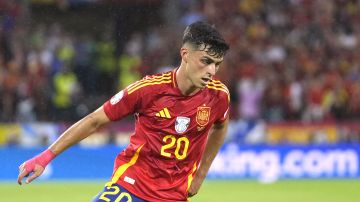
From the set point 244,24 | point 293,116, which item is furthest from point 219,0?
point 293,116

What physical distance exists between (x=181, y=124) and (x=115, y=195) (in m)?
0.63

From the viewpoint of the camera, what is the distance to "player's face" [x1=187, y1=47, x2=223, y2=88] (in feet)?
17.5

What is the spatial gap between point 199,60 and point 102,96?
12.2 meters

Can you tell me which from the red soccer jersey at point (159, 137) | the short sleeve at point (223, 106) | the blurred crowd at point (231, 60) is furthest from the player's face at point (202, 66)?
the blurred crowd at point (231, 60)

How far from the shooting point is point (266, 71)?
58.5 feet

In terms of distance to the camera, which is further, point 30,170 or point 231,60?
point 231,60

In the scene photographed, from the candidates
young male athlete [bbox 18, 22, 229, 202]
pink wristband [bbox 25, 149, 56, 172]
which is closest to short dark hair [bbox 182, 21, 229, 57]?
young male athlete [bbox 18, 22, 229, 202]

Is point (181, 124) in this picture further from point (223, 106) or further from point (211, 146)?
point (211, 146)

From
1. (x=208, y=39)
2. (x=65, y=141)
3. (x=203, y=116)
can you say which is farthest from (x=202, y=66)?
(x=65, y=141)

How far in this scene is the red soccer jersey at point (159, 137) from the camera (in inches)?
213

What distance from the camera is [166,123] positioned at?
5.49 m

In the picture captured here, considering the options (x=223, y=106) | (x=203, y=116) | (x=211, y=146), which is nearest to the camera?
(x=203, y=116)

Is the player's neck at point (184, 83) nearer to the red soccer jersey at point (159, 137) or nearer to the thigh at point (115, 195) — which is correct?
the red soccer jersey at point (159, 137)

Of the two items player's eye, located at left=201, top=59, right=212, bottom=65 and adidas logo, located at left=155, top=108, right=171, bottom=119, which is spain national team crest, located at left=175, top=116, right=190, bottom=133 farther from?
player's eye, located at left=201, top=59, right=212, bottom=65
